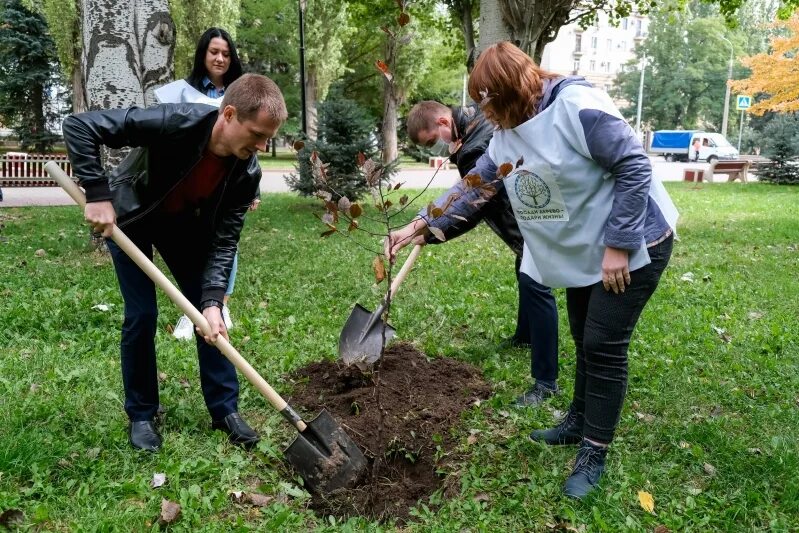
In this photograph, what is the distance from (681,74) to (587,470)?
6200 cm

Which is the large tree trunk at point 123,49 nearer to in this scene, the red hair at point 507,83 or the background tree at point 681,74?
the red hair at point 507,83

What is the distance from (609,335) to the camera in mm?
2607

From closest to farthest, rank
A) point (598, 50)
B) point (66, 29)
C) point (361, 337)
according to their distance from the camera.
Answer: point (361, 337), point (66, 29), point (598, 50)

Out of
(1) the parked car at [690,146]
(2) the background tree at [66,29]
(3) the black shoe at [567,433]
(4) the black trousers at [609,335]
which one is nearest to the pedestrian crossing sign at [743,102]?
(1) the parked car at [690,146]

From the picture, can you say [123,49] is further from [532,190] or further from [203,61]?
[532,190]

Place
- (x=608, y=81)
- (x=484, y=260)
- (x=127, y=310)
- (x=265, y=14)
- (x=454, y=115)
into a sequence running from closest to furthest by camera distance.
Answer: (x=127, y=310) < (x=454, y=115) < (x=484, y=260) < (x=265, y=14) < (x=608, y=81)

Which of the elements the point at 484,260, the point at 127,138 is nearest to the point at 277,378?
the point at 127,138

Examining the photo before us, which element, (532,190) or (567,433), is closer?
(532,190)

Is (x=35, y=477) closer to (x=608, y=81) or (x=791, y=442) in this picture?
(x=791, y=442)

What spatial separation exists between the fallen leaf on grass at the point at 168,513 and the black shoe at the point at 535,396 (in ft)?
5.92

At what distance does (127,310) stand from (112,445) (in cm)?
61

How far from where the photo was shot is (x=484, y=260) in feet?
24.1

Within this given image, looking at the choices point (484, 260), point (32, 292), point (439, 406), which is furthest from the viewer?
point (484, 260)

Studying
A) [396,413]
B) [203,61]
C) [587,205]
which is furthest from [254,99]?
[203,61]
